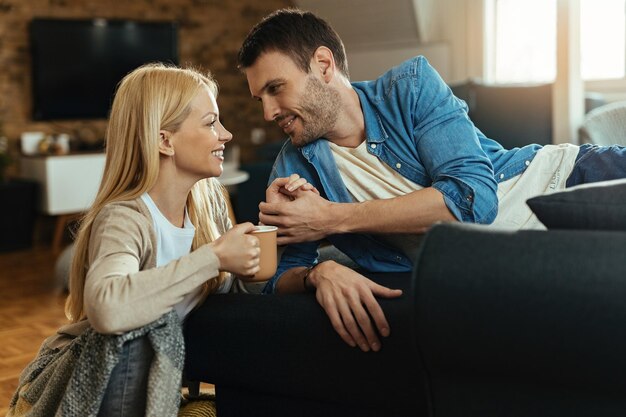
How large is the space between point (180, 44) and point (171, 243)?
532cm

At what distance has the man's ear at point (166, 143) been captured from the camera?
5.34 ft

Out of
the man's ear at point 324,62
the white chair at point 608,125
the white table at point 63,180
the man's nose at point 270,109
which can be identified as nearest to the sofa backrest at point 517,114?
the white chair at point 608,125

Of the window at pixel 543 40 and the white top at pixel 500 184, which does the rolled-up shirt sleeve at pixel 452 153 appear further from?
the window at pixel 543 40

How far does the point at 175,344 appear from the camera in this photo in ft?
4.51

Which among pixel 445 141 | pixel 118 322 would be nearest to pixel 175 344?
pixel 118 322

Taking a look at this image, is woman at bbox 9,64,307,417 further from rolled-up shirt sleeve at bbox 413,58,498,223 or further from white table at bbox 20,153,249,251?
white table at bbox 20,153,249,251

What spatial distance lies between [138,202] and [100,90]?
477 centimetres

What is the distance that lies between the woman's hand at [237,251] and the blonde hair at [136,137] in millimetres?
201

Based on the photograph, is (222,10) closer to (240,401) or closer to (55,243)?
(55,243)

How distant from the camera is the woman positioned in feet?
4.40

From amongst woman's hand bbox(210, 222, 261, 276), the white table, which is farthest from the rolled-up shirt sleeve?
the white table

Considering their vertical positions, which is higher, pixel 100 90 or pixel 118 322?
pixel 100 90

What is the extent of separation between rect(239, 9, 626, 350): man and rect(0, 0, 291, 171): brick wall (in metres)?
4.13

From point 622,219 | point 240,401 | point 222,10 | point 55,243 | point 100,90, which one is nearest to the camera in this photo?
point 622,219
